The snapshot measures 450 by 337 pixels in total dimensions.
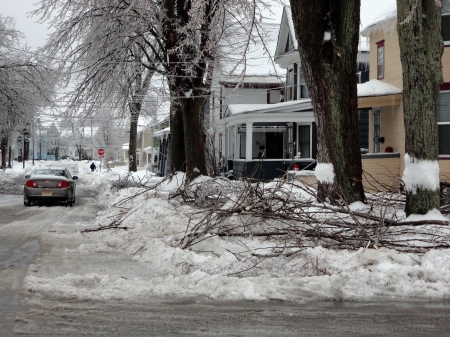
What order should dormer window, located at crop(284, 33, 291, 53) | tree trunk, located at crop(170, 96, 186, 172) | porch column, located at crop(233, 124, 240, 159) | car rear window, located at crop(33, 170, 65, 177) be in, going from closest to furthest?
car rear window, located at crop(33, 170, 65, 177) < tree trunk, located at crop(170, 96, 186, 172) < dormer window, located at crop(284, 33, 291, 53) < porch column, located at crop(233, 124, 240, 159)

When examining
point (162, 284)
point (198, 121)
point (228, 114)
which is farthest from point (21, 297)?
point (228, 114)

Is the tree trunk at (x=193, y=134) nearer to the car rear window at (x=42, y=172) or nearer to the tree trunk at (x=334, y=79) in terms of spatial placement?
the car rear window at (x=42, y=172)

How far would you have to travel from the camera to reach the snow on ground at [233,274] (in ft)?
22.9

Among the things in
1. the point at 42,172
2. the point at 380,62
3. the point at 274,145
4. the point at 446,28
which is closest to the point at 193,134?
the point at 42,172

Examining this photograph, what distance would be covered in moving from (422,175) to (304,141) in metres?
22.2

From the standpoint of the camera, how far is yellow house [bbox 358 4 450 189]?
19922 mm

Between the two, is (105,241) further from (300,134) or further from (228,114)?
(228,114)

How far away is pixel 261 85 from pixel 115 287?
30018 mm

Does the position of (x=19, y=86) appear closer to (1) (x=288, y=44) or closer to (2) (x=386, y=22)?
(1) (x=288, y=44)

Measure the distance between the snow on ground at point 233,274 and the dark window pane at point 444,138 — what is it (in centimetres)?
1241

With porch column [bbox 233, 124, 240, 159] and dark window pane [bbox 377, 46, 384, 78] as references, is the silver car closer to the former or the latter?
dark window pane [bbox 377, 46, 384, 78]

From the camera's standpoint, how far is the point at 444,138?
20.0m

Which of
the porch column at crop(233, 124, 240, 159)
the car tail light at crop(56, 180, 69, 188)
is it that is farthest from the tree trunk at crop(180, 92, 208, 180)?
the porch column at crop(233, 124, 240, 159)

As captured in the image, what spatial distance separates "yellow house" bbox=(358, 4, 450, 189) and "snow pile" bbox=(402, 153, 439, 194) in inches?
394
